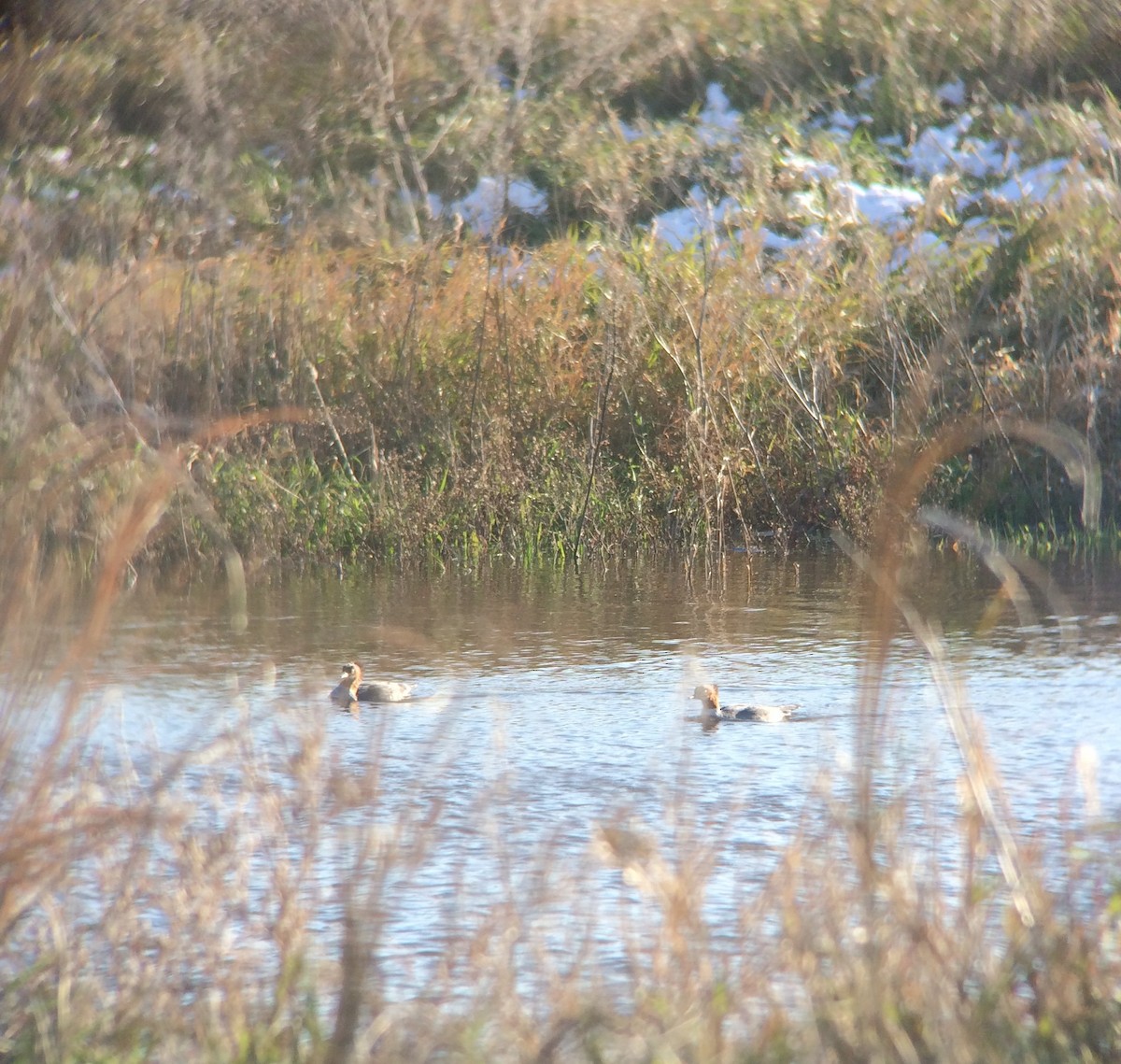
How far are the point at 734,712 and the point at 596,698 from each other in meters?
0.65

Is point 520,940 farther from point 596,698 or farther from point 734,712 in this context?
point 596,698

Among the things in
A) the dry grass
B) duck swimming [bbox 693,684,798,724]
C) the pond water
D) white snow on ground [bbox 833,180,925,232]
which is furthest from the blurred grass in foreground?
white snow on ground [bbox 833,180,925,232]

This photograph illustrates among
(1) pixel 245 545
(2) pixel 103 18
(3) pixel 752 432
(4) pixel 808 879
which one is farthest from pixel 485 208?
(4) pixel 808 879

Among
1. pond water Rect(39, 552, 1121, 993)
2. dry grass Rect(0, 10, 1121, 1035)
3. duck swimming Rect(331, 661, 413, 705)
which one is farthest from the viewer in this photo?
duck swimming Rect(331, 661, 413, 705)

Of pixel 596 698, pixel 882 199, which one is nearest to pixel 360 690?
pixel 596 698

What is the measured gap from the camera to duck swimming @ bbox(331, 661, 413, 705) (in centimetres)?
750

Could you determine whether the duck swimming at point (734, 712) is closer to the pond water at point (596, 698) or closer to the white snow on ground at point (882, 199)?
the pond water at point (596, 698)

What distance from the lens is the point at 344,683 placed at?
7.57 m

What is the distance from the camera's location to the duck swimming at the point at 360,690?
750 centimetres

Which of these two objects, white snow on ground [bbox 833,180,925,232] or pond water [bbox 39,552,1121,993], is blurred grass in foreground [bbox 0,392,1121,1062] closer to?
pond water [bbox 39,552,1121,993]

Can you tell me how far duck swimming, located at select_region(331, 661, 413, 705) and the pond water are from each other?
0.07 m

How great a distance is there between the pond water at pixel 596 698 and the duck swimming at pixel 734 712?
7 cm

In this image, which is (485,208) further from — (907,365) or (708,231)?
(907,365)

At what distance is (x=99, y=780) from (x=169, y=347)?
22.3 ft
